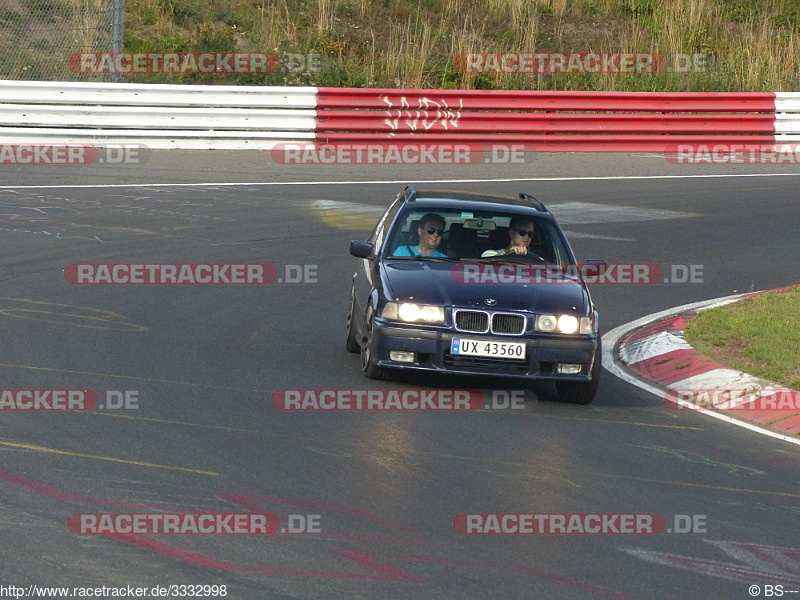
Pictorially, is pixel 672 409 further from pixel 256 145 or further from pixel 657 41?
pixel 657 41

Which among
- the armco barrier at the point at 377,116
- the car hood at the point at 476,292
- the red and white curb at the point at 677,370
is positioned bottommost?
the red and white curb at the point at 677,370

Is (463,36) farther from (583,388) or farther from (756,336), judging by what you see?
(583,388)

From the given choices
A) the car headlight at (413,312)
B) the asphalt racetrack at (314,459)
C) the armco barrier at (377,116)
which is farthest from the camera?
the armco barrier at (377,116)

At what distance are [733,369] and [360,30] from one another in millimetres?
24204

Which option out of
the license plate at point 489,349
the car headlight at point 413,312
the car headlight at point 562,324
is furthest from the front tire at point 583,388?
the car headlight at point 413,312

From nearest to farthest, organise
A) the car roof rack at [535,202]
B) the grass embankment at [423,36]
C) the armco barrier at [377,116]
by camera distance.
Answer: the car roof rack at [535,202] → the armco barrier at [377,116] → the grass embankment at [423,36]

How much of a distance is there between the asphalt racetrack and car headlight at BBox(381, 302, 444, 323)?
56 centimetres

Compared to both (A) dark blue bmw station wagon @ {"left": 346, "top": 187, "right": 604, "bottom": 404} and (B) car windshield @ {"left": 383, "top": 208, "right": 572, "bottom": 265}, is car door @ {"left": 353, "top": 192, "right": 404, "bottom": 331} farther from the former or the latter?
(B) car windshield @ {"left": 383, "top": 208, "right": 572, "bottom": 265}

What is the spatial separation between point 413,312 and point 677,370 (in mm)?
2549

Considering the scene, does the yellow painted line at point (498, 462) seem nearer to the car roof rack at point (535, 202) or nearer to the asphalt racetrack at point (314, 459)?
the asphalt racetrack at point (314, 459)

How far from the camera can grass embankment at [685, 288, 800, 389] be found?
9914 millimetres

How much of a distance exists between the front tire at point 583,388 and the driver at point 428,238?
1.55 meters

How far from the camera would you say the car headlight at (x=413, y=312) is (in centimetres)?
895

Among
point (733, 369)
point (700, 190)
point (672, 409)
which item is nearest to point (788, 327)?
point (733, 369)
